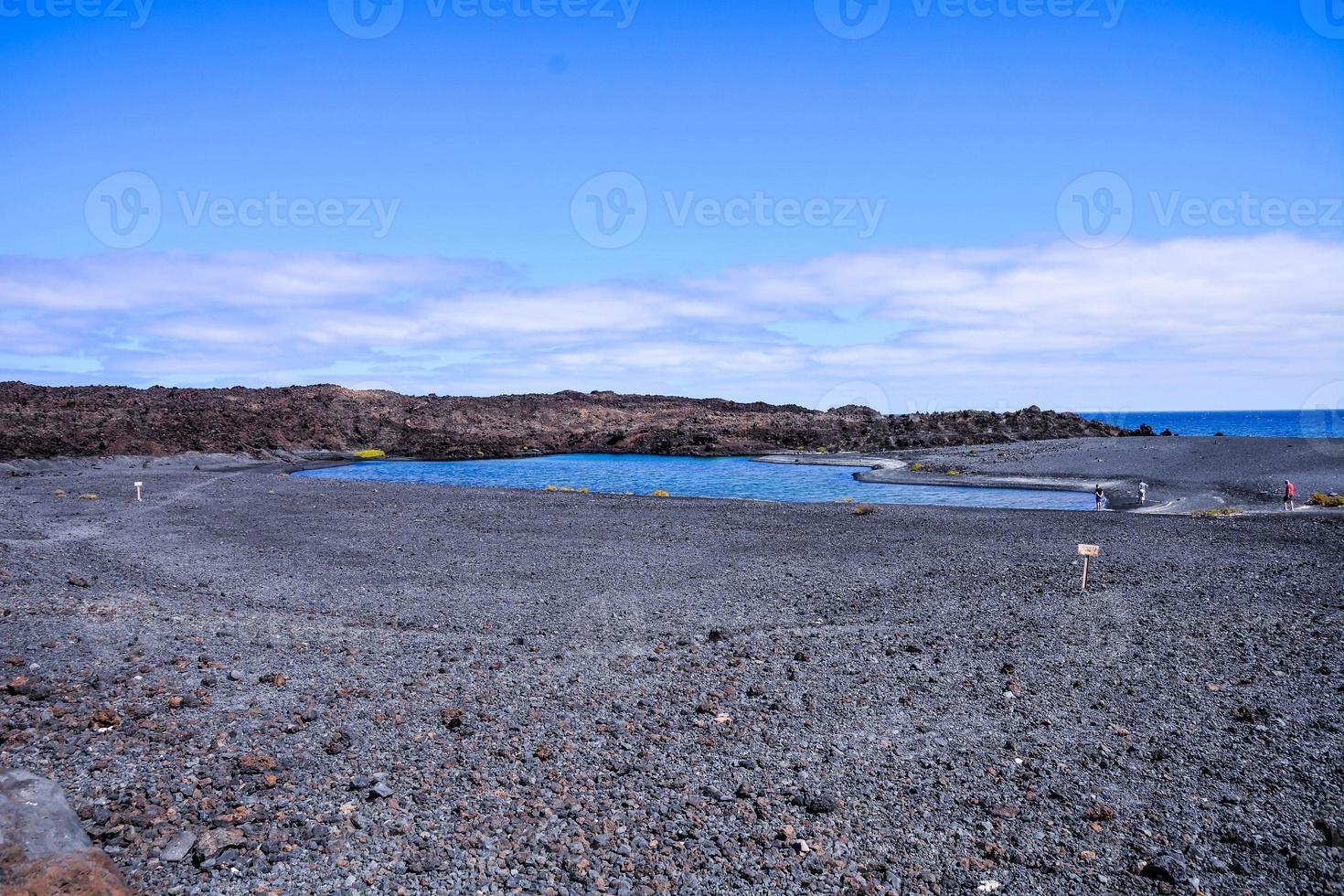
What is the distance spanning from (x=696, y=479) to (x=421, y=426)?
3654cm

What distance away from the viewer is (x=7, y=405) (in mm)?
52688

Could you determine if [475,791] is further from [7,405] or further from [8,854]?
[7,405]

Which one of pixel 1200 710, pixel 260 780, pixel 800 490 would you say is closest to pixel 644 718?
pixel 260 780

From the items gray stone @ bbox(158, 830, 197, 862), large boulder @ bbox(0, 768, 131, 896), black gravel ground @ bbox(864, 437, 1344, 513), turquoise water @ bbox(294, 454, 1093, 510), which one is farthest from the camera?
turquoise water @ bbox(294, 454, 1093, 510)

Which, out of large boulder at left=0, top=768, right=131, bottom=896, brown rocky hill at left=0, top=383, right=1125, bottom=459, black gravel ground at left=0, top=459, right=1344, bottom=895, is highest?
brown rocky hill at left=0, top=383, right=1125, bottom=459

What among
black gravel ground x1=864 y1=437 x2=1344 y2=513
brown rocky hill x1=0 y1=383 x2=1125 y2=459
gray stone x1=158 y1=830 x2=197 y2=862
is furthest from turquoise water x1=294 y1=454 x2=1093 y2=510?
gray stone x1=158 y1=830 x2=197 y2=862

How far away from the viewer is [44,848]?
390cm

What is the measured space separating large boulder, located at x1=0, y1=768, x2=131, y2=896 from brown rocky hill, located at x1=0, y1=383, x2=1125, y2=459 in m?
45.1

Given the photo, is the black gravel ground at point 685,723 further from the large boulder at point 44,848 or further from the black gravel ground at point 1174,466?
the black gravel ground at point 1174,466

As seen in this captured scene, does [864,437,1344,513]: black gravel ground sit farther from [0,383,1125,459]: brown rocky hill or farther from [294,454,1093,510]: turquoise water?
[0,383,1125,459]: brown rocky hill

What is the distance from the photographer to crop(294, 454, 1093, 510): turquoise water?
3084 cm

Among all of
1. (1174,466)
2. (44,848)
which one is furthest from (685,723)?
(1174,466)

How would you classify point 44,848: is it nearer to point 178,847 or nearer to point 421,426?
point 178,847

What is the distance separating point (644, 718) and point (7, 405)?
6268 cm
